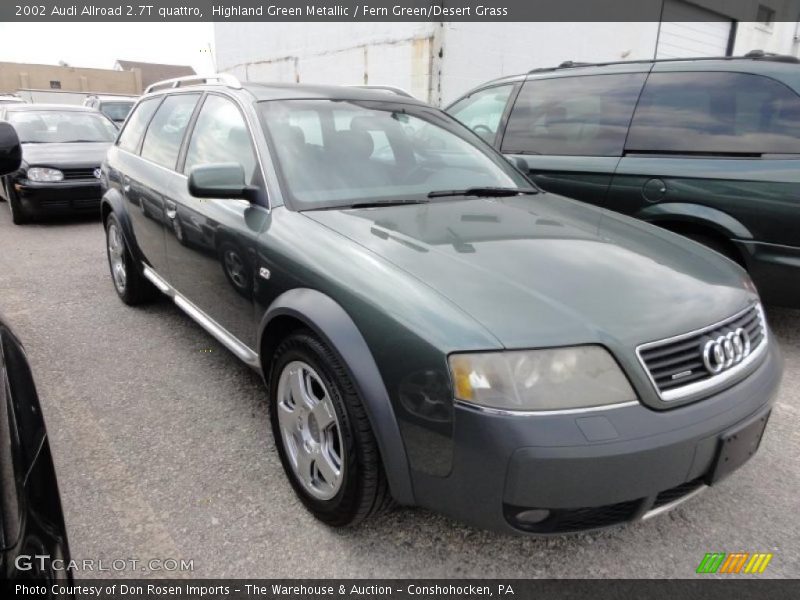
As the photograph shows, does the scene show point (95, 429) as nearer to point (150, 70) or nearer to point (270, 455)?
point (270, 455)

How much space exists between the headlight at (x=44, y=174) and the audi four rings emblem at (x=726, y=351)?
25.6 ft

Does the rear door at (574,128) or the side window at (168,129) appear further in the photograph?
the rear door at (574,128)

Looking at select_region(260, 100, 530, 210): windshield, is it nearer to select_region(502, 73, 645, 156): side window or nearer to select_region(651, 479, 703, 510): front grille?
select_region(502, 73, 645, 156): side window

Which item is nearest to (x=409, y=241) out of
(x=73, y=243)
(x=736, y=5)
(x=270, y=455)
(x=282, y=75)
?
(x=270, y=455)

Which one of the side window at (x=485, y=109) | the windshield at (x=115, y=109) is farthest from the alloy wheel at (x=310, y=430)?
the windshield at (x=115, y=109)

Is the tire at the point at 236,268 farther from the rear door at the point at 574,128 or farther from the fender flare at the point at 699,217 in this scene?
the fender flare at the point at 699,217

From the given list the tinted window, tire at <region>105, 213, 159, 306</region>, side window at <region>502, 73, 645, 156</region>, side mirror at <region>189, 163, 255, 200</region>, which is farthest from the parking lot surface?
side window at <region>502, 73, 645, 156</region>

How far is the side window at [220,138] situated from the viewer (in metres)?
2.70

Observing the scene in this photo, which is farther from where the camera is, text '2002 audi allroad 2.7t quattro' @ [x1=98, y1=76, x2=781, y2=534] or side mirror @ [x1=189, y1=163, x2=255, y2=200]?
side mirror @ [x1=189, y1=163, x2=255, y2=200]

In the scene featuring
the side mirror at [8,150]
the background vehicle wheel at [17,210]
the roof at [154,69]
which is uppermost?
the roof at [154,69]

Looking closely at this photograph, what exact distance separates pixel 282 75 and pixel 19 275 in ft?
32.3

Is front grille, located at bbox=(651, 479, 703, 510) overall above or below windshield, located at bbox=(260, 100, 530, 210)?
below

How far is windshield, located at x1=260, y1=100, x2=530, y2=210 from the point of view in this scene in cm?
250

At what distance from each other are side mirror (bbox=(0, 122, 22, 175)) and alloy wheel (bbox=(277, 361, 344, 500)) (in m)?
1.36
